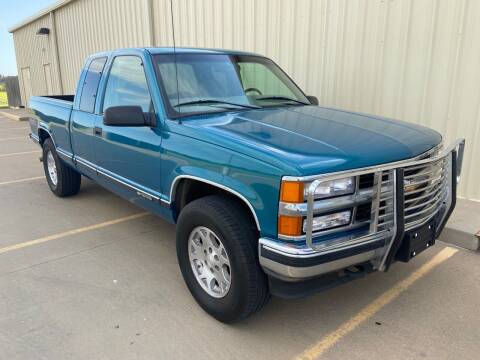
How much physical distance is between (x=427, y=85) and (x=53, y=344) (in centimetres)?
498

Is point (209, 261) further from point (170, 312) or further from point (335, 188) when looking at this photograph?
point (335, 188)

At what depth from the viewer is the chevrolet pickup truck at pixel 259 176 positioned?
234 cm

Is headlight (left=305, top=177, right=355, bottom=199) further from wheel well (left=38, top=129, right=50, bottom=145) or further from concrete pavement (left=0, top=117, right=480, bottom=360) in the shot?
wheel well (left=38, top=129, right=50, bottom=145)

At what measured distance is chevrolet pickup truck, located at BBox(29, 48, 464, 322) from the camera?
2.34 metres

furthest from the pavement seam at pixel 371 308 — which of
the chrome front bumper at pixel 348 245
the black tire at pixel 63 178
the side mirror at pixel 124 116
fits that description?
the black tire at pixel 63 178

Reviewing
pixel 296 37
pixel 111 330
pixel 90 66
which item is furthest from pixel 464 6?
pixel 111 330

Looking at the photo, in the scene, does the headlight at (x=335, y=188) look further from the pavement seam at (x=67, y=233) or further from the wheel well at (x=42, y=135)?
the wheel well at (x=42, y=135)

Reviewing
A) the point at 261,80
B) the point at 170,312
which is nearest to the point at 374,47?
the point at 261,80

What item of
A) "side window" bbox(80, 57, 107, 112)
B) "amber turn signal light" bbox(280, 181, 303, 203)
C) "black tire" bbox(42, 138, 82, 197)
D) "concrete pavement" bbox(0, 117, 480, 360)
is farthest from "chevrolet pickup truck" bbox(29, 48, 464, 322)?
"black tire" bbox(42, 138, 82, 197)

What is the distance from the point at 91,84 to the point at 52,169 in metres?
2.05

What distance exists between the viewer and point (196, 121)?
3.13m

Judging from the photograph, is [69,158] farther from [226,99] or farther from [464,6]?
[464,6]

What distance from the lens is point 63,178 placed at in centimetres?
575

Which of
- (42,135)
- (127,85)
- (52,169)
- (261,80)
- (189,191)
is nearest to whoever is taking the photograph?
(189,191)
